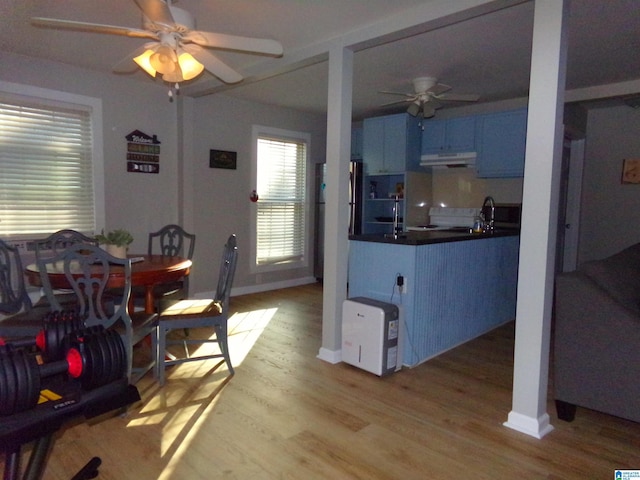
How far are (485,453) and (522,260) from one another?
99cm

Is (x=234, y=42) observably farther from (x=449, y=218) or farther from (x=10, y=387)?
(x=449, y=218)

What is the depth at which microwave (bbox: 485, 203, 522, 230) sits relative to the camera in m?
5.05

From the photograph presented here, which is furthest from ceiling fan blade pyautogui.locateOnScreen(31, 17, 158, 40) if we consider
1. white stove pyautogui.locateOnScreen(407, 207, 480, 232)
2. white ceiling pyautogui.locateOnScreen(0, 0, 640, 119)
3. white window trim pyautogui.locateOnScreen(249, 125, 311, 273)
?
white stove pyautogui.locateOnScreen(407, 207, 480, 232)

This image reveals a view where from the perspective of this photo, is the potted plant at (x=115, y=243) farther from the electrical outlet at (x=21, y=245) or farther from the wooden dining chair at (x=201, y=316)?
the electrical outlet at (x=21, y=245)

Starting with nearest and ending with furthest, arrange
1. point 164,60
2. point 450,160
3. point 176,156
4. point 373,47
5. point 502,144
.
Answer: point 164,60
point 373,47
point 176,156
point 502,144
point 450,160

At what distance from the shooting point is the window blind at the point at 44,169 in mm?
3729

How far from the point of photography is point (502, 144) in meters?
4.98

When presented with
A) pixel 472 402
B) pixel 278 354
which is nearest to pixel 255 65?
pixel 278 354

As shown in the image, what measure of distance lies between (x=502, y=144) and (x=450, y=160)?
0.63m

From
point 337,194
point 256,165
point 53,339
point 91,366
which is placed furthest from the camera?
point 256,165

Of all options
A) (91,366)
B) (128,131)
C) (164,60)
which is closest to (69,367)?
(91,366)

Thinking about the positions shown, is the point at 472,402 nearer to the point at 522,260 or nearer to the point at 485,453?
the point at 485,453

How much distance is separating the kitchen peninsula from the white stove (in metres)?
1.46

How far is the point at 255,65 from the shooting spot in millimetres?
3738
